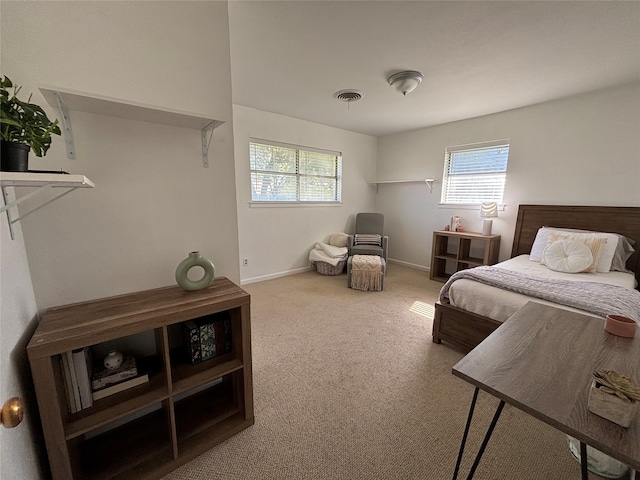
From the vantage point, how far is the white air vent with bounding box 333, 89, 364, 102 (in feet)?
9.22

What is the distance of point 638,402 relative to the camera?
656 millimetres

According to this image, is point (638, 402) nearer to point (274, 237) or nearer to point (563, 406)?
point (563, 406)

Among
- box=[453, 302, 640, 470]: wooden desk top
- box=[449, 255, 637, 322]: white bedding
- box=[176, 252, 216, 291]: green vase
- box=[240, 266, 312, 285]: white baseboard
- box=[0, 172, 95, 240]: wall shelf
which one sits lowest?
box=[240, 266, 312, 285]: white baseboard

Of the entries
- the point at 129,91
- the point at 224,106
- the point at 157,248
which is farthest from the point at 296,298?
the point at 129,91

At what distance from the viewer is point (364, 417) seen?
1.53 m

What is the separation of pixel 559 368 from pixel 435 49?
2.20 m

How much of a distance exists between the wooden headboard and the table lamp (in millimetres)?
275

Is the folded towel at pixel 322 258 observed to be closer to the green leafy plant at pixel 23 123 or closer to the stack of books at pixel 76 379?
the stack of books at pixel 76 379

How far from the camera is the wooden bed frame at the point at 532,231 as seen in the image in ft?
6.84

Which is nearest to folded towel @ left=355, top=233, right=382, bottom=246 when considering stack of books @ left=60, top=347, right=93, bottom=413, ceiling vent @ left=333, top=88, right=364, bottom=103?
ceiling vent @ left=333, top=88, right=364, bottom=103

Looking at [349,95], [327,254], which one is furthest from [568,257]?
[327,254]

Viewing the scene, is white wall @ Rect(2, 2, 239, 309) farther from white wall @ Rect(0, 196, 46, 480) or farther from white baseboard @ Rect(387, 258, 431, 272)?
white baseboard @ Rect(387, 258, 431, 272)

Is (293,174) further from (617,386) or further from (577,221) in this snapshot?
(617,386)

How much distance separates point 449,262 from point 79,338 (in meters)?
4.36
